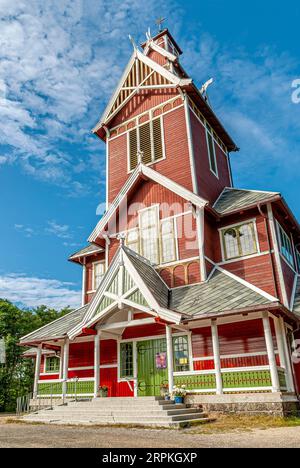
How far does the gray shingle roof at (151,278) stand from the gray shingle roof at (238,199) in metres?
4.15

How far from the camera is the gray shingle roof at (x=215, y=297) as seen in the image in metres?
13.2

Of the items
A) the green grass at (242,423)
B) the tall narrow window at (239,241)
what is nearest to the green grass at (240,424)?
the green grass at (242,423)

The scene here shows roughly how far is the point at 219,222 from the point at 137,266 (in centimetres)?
481

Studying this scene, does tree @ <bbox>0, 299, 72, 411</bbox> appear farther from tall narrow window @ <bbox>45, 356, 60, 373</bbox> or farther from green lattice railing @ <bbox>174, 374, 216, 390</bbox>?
green lattice railing @ <bbox>174, 374, 216, 390</bbox>

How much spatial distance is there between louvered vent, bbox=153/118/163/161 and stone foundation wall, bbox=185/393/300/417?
12163 millimetres

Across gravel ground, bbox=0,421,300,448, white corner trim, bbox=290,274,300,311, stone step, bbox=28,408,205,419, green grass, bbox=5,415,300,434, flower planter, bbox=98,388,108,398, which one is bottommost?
green grass, bbox=5,415,300,434

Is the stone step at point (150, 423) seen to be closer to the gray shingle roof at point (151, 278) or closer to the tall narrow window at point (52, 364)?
the gray shingle roof at point (151, 278)

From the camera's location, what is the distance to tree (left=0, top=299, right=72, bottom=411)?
33094mm

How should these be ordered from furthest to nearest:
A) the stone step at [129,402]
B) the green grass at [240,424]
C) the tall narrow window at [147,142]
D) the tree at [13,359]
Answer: the tree at [13,359] → the tall narrow window at [147,142] → the stone step at [129,402] → the green grass at [240,424]

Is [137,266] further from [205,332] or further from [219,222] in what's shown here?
[219,222]

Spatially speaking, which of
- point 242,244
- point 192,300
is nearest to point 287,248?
point 242,244

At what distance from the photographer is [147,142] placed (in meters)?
21.1

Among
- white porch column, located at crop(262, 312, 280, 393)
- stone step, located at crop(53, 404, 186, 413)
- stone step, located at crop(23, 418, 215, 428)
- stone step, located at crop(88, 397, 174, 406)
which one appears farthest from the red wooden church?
stone step, located at crop(23, 418, 215, 428)

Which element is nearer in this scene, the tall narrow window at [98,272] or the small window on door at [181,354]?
the small window on door at [181,354]
